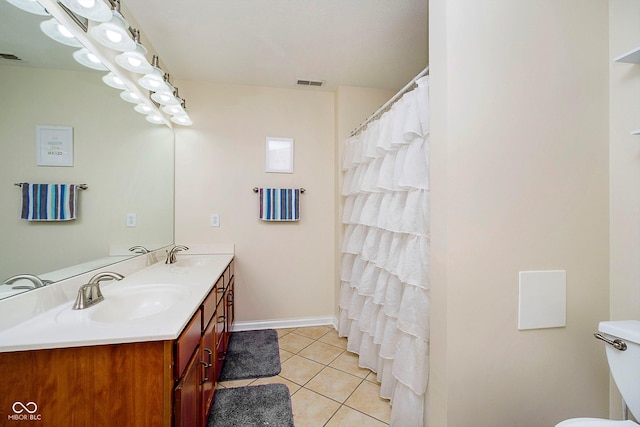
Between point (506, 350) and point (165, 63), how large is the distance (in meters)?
3.09

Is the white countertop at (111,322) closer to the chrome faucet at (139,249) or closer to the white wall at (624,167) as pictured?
the chrome faucet at (139,249)

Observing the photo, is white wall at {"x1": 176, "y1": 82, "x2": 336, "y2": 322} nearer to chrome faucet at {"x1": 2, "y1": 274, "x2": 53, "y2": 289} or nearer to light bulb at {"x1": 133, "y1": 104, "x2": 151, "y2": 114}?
light bulb at {"x1": 133, "y1": 104, "x2": 151, "y2": 114}

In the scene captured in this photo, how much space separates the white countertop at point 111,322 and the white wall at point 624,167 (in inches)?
71.2

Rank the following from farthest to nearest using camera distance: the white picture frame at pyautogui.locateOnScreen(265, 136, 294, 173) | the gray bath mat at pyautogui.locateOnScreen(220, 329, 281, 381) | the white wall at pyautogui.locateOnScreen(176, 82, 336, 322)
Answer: the white picture frame at pyautogui.locateOnScreen(265, 136, 294, 173)
the white wall at pyautogui.locateOnScreen(176, 82, 336, 322)
the gray bath mat at pyautogui.locateOnScreen(220, 329, 281, 381)

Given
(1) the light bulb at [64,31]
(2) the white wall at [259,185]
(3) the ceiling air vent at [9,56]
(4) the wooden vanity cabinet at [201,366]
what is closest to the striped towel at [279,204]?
(2) the white wall at [259,185]

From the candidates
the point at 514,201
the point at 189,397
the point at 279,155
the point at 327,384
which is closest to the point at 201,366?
the point at 189,397

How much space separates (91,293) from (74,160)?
0.68 m

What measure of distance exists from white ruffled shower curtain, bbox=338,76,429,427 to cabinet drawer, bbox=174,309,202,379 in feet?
3.47

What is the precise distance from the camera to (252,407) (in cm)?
158

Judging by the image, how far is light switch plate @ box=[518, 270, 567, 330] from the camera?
1.06 meters

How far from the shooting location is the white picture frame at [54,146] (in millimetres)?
1079

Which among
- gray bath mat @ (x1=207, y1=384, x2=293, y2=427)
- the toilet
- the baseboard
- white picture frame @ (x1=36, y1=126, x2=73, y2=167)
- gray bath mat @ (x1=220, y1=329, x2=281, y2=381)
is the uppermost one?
white picture frame @ (x1=36, y1=126, x2=73, y2=167)

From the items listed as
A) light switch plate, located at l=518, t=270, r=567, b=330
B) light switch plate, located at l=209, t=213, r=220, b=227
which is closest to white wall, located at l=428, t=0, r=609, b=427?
light switch plate, located at l=518, t=270, r=567, b=330

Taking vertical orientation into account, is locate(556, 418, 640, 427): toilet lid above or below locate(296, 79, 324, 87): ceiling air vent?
below
